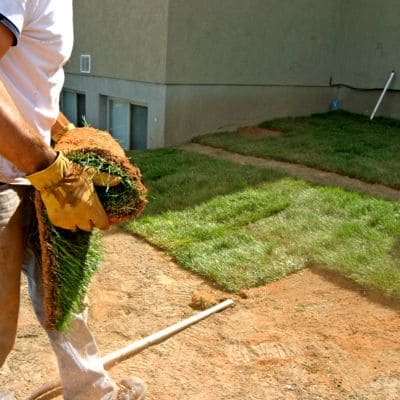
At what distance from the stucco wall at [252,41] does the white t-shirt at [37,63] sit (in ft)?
21.6

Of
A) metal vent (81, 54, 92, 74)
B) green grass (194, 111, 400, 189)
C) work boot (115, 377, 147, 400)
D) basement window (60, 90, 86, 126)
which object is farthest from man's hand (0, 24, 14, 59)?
basement window (60, 90, 86, 126)

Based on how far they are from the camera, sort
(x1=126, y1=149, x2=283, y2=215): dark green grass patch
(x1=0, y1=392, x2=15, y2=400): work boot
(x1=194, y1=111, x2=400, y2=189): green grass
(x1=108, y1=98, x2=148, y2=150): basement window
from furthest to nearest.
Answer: (x1=108, y1=98, x2=148, y2=150): basement window, (x1=194, y1=111, x2=400, y2=189): green grass, (x1=126, y1=149, x2=283, y2=215): dark green grass patch, (x1=0, y1=392, x2=15, y2=400): work boot

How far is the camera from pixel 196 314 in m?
3.42

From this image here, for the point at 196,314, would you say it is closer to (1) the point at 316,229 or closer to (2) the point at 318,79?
(1) the point at 316,229

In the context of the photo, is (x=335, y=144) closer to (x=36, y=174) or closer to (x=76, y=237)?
(x=76, y=237)

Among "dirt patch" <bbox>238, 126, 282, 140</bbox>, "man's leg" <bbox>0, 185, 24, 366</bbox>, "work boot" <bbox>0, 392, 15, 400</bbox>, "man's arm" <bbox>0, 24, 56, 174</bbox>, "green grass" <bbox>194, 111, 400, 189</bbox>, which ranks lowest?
"work boot" <bbox>0, 392, 15, 400</bbox>

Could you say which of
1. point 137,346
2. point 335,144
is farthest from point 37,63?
point 335,144

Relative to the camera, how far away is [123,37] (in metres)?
9.21

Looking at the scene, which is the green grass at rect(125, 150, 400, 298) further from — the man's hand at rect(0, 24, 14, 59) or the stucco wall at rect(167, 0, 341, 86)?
the stucco wall at rect(167, 0, 341, 86)

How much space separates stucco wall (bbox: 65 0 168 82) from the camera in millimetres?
8406

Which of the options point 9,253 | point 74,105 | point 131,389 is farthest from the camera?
point 74,105

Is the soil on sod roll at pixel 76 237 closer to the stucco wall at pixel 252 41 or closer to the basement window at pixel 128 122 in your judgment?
the stucco wall at pixel 252 41

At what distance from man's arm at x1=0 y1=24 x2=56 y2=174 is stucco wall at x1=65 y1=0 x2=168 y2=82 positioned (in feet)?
22.4

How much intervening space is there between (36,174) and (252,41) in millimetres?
8288
